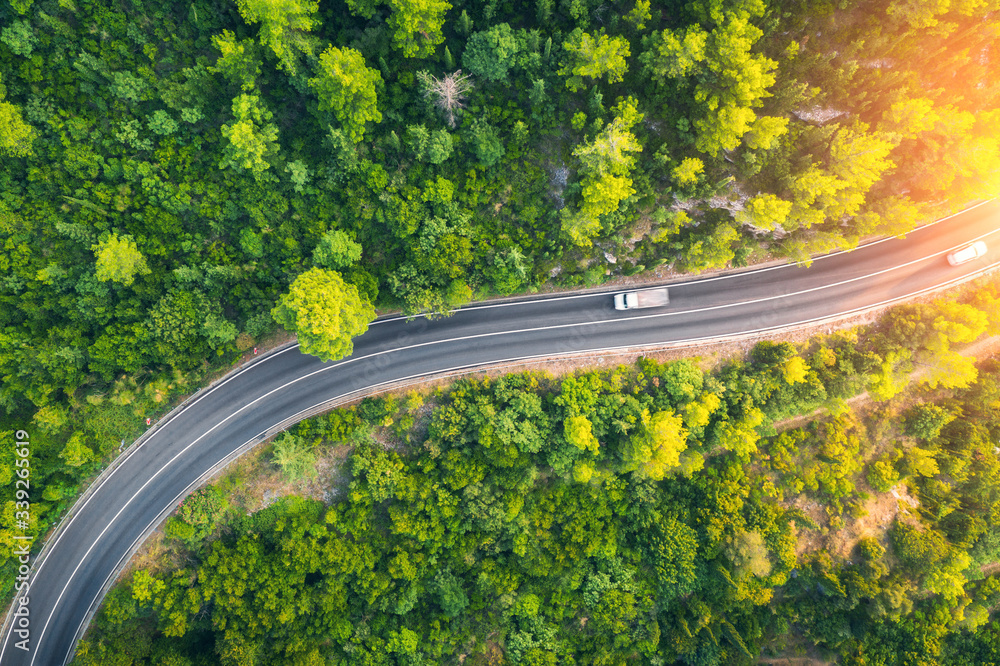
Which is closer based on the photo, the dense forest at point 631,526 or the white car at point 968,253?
the dense forest at point 631,526

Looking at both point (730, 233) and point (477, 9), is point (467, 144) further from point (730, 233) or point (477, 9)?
point (730, 233)

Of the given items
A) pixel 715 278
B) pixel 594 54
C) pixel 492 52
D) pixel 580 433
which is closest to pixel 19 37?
pixel 492 52

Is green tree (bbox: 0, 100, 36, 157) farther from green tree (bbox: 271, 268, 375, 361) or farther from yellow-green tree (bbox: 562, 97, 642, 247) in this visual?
yellow-green tree (bbox: 562, 97, 642, 247)

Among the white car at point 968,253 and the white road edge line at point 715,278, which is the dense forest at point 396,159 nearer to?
the white road edge line at point 715,278

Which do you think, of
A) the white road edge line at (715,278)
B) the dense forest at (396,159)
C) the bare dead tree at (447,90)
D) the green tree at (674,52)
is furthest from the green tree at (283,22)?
the green tree at (674,52)

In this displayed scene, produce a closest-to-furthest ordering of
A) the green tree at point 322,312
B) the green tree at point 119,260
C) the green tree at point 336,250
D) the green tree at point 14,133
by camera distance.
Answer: the green tree at point 14,133 < the green tree at point 322,312 < the green tree at point 119,260 < the green tree at point 336,250

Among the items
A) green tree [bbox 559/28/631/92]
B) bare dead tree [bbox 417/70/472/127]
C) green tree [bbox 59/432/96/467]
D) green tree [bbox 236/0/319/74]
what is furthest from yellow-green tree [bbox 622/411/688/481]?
green tree [bbox 59/432/96/467]

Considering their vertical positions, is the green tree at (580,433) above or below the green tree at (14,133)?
below

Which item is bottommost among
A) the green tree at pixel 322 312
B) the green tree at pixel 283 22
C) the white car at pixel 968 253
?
the green tree at pixel 322 312
